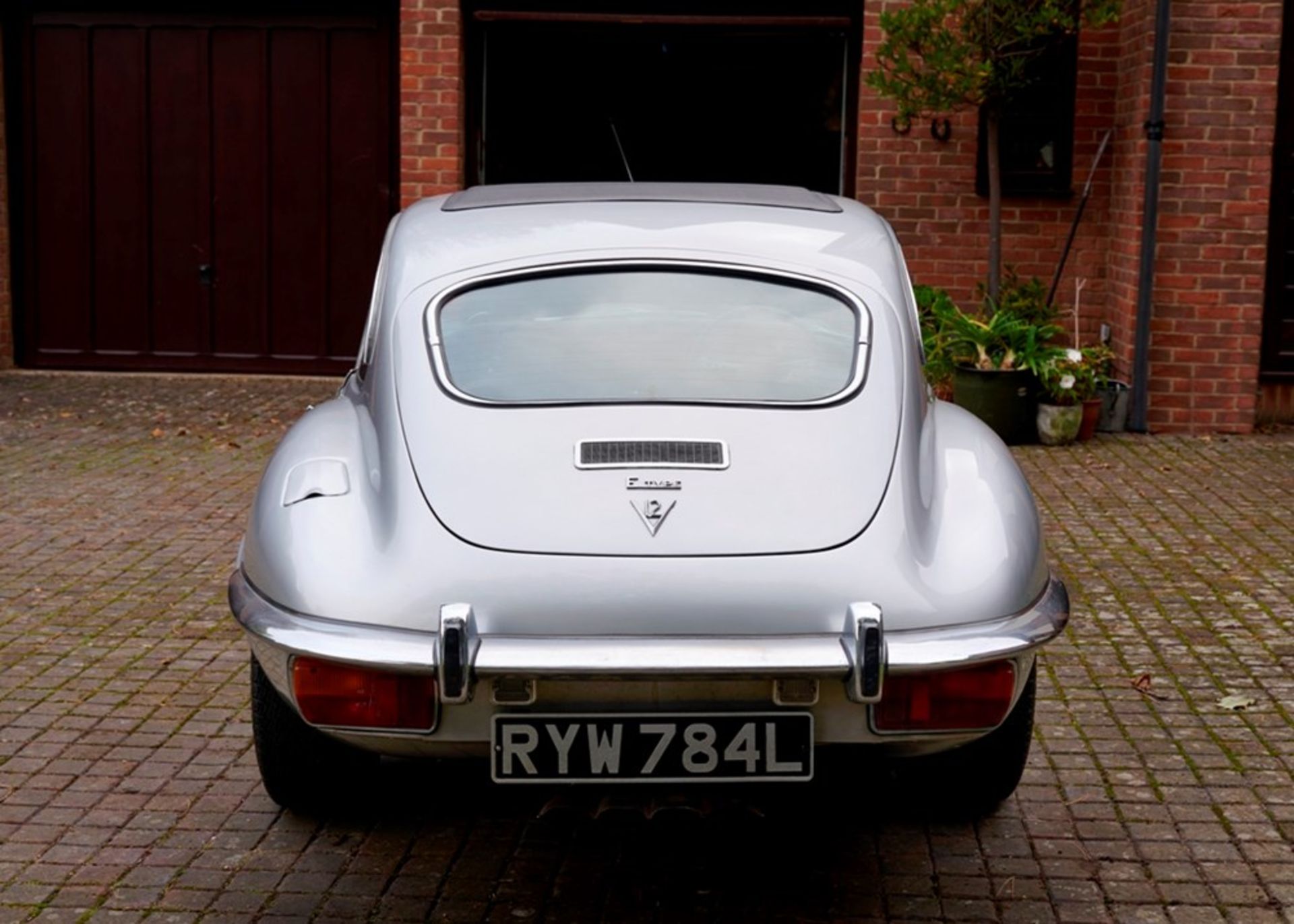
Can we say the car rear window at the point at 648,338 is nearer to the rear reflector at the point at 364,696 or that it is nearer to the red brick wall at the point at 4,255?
the rear reflector at the point at 364,696

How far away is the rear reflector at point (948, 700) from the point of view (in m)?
3.64

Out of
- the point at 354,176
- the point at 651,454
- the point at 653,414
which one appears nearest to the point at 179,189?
the point at 354,176

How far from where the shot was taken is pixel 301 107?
12.9 meters

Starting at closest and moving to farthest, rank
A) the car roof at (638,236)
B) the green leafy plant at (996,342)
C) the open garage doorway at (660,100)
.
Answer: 1. the car roof at (638,236)
2. the green leafy plant at (996,342)
3. the open garage doorway at (660,100)

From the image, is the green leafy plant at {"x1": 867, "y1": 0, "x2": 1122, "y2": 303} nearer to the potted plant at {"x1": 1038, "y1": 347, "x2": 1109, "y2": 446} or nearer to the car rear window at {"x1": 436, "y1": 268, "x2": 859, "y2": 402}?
the potted plant at {"x1": 1038, "y1": 347, "x2": 1109, "y2": 446}

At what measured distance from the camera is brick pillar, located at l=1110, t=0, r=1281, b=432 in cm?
1093

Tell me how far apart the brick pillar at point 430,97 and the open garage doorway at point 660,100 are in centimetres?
42

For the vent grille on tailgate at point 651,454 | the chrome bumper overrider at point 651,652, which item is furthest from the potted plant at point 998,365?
the chrome bumper overrider at point 651,652

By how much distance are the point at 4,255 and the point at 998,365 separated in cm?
713

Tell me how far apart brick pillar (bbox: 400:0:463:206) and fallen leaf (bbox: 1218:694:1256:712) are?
25.4 feet

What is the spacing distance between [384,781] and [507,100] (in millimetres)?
9014

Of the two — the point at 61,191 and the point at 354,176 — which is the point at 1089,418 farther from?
the point at 61,191

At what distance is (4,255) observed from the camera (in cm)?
1293

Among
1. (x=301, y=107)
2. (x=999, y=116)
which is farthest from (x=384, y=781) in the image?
(x=301, y=107)
